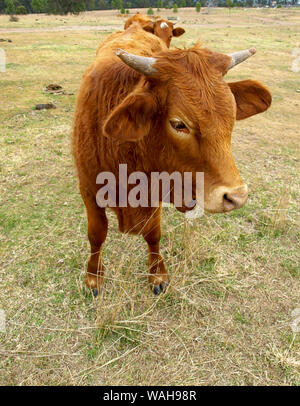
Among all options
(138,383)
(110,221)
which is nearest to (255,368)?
(138,383)

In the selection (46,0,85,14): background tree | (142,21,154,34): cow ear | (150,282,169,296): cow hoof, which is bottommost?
(150,282,169,296): cow hoof

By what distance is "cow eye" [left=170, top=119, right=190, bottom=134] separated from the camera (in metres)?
1.71

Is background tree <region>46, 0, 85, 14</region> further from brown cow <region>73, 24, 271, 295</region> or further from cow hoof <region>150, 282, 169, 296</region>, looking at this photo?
cow hoof <region>150, 282, 169, 296</region>

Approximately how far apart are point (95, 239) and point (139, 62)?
1.65m

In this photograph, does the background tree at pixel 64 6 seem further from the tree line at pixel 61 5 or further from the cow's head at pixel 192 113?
the cow's head at pixel 192 113

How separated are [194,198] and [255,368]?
1476 mm

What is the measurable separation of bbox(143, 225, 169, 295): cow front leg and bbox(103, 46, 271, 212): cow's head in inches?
45.3

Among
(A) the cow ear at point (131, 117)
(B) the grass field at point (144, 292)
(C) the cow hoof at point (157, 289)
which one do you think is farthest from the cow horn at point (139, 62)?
(C) the cow hoof at point (157, 289)

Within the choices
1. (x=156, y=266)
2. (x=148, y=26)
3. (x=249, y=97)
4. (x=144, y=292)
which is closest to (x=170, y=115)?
(x=249, y=97)

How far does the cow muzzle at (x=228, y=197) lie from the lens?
1673mm

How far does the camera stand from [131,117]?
1.73 metres

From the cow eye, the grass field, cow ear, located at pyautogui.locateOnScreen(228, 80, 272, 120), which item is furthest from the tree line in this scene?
the cow eye

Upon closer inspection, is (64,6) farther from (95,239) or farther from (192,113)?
(192,113)

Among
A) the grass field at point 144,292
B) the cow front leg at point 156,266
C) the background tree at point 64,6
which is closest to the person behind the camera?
the grass field at point 144,292
